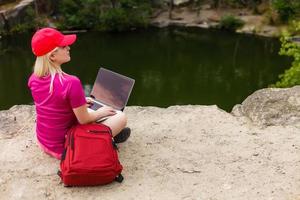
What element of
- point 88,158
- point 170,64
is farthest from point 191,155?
point 170,64

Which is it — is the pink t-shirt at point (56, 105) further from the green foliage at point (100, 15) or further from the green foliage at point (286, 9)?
the green foliage at point (286, 9)

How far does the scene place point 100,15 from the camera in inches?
830

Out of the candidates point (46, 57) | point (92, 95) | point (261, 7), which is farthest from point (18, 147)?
point (261, 7)

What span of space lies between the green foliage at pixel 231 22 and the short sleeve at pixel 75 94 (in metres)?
18.3

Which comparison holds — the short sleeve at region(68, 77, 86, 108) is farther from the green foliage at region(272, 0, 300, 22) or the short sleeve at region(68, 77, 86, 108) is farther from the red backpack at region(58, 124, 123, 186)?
the green foliage at region(272, 0, 300, 22)

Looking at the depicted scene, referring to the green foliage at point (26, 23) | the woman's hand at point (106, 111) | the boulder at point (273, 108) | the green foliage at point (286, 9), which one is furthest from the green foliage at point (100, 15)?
the woman's hand at point (106, 111)

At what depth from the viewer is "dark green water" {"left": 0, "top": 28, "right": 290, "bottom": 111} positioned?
1401 cm

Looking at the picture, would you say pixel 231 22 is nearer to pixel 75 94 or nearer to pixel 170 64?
pixel 170 64

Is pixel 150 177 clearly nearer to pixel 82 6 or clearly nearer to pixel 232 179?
pixel 232 179

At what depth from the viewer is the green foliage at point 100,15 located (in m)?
21.2

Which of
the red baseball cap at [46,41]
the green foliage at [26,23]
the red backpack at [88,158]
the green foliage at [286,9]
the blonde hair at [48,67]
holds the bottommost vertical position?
the green foliage at [26,23]

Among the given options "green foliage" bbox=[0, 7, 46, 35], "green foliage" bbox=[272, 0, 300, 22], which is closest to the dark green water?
"green foliage" bbox=[0, 7, 46, 35]

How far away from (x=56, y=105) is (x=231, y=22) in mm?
18328

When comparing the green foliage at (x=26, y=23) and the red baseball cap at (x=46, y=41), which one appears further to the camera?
the green foliage at (x=26, y=23)
